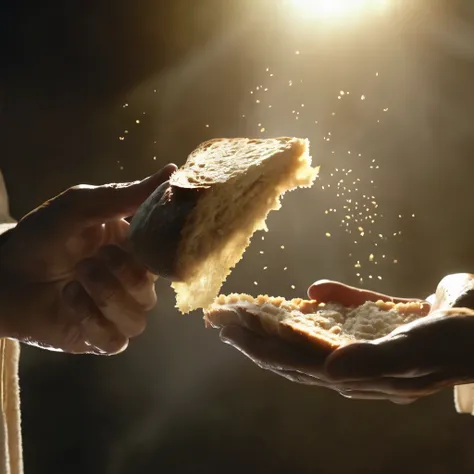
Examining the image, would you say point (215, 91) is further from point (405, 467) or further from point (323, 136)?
point (405, 467)

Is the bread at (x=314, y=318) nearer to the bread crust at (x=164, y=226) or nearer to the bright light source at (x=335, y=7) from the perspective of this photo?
the bread crust at (x=164, y=226)

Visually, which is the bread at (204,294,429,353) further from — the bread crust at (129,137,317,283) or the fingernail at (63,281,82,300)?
the fingernail at (63,281,82,300)

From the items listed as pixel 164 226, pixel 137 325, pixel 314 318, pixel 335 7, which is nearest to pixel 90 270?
pixel 137 325

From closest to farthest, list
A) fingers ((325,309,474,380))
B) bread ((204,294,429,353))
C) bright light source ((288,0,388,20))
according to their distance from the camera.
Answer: fingers ((325,309,474,380))
bread ((204,294,429,353))
bright light source ((288,0,388,20))

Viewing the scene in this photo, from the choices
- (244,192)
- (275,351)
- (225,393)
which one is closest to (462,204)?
(225,393)

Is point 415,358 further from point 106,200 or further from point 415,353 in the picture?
point 106,200

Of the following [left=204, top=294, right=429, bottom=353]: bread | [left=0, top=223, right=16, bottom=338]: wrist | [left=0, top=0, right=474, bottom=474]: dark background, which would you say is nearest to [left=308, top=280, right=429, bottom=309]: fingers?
[left=204, top=294, right=429, bottom=353]: bread
